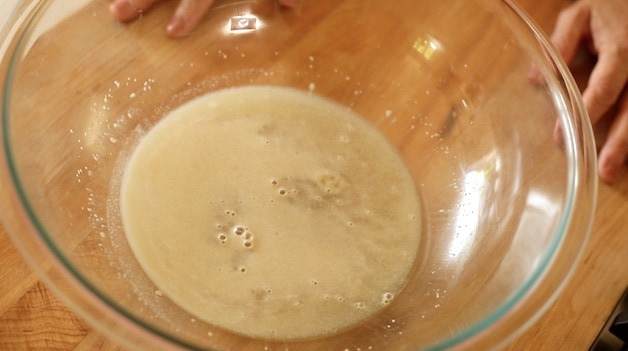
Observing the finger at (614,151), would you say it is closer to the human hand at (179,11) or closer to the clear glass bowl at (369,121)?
the clear glass bowl at (369,121)

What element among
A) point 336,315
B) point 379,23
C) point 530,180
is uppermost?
point 379,23

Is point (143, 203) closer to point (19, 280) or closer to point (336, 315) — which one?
point (19, 280)

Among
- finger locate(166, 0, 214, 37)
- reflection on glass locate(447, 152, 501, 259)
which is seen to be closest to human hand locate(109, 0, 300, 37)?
finger locate(166, 0, 214, 37)

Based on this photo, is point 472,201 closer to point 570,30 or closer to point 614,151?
point 614,151

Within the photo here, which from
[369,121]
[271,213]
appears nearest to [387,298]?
[271,213]

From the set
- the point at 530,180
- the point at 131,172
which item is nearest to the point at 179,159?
the point at 131,172

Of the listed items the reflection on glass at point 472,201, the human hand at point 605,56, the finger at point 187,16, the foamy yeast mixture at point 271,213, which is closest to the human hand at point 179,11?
the finger at point 187,16
